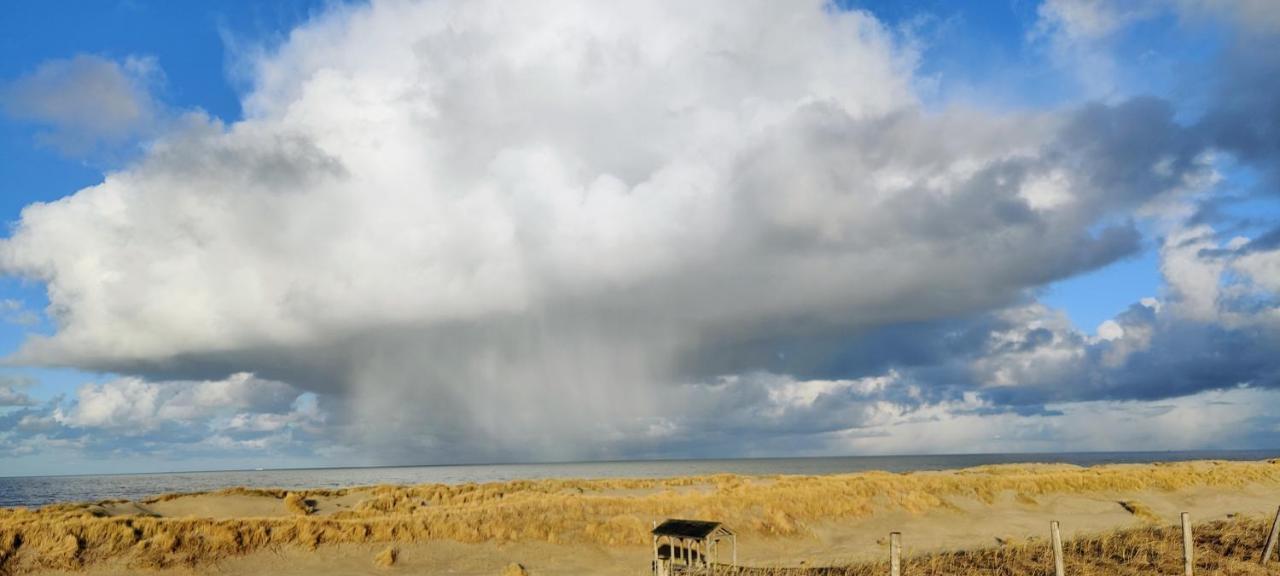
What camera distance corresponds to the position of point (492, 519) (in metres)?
43.7

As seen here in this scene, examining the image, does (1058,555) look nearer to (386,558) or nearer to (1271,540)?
(1271,540)

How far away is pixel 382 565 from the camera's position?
123ft

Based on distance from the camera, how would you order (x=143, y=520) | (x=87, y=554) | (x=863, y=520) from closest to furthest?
(x=87, y=554), (x=143, y=520), (x=863, y=520)

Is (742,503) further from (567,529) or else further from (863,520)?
(567,529)

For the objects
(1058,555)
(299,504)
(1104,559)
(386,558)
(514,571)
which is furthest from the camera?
(299,504)

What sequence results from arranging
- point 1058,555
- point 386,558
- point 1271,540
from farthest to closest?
point 386,558 → point 1271,540 → point 1058,555

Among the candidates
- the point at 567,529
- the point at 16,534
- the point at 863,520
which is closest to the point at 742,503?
the point at 863,520

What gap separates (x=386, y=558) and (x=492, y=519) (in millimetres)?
7069

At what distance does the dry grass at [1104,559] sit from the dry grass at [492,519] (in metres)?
1.74

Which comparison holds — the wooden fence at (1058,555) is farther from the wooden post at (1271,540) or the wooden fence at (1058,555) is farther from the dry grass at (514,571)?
the dry grass at (514,571)

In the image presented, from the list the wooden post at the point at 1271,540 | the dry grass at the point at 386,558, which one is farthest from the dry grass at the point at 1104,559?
Answer: the dry grass at the point at 386,558

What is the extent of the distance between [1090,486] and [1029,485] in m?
6.38

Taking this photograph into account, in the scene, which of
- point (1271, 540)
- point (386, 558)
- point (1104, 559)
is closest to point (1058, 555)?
point (1104, 559)

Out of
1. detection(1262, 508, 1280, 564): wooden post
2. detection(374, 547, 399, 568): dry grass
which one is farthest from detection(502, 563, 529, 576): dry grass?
detection(1262, 508, 1280, 564): wooden post
